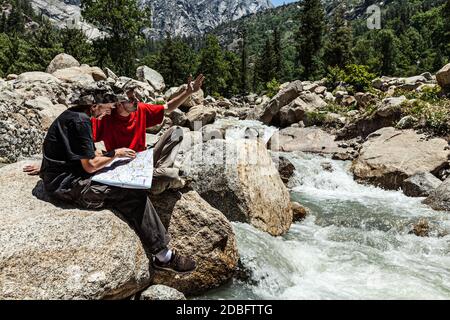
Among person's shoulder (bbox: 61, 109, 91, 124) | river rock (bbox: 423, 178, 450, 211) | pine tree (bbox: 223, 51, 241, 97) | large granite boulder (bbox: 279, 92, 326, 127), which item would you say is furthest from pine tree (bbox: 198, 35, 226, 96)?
person's shoulder (bbox: 61, 109, 91, 124)

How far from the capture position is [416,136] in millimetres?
15180

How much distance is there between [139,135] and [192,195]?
47.9 inches

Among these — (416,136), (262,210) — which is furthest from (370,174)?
(262,210)

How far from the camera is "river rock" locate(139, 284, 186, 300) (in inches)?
184

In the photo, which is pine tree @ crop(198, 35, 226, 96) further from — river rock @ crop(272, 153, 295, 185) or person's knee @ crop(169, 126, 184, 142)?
person's knee @ crop(169, 126, 184, 142)

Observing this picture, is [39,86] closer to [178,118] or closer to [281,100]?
[178,118]

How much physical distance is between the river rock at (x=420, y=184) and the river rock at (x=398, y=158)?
0.43 meters

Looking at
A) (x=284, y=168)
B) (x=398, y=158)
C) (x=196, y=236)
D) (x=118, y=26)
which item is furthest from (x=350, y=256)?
(x=118, y=26)

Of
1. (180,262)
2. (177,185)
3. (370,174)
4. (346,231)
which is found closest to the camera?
(180,262)

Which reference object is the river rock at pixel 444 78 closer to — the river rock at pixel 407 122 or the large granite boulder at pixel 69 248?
the river rock at pixel 407 122

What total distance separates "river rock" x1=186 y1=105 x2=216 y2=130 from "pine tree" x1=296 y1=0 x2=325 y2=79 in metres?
36.8

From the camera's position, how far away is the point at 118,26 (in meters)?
42.8
